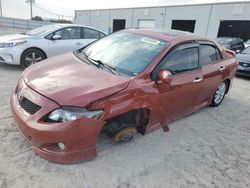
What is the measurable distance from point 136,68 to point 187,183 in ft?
5.10

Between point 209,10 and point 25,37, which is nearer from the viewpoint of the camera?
point 25,37

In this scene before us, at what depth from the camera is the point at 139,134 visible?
3.50 meters

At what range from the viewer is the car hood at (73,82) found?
2416 millimetres

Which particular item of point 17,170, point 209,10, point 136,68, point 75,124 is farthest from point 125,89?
point 209,10

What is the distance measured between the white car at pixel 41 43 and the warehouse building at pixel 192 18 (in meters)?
20.6

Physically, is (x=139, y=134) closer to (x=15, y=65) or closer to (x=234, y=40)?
(x=15, y=65)

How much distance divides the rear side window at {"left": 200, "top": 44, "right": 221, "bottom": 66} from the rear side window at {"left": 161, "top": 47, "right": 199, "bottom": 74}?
0.25 metres

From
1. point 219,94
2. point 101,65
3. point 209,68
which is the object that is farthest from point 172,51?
point 219,94

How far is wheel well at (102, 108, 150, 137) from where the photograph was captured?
9.45ft

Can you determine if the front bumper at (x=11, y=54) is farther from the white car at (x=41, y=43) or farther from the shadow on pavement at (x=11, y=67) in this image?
the shadow on pavement at (x=11, y=67)

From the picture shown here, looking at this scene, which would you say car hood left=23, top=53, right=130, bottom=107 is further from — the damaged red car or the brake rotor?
the brake rotor

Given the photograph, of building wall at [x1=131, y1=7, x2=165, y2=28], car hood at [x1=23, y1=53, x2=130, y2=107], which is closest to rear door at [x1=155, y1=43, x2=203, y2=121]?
car hood at [x1=23, y1=53, x2=130, y2=107]

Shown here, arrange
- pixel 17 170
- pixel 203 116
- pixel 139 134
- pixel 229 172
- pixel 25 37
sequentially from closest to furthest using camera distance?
1. pixel 17 170
2. pixel 229 172
3. pixel 139 134
4. pixel 203 116
5. pixel 25 37

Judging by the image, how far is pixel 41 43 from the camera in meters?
6.35
